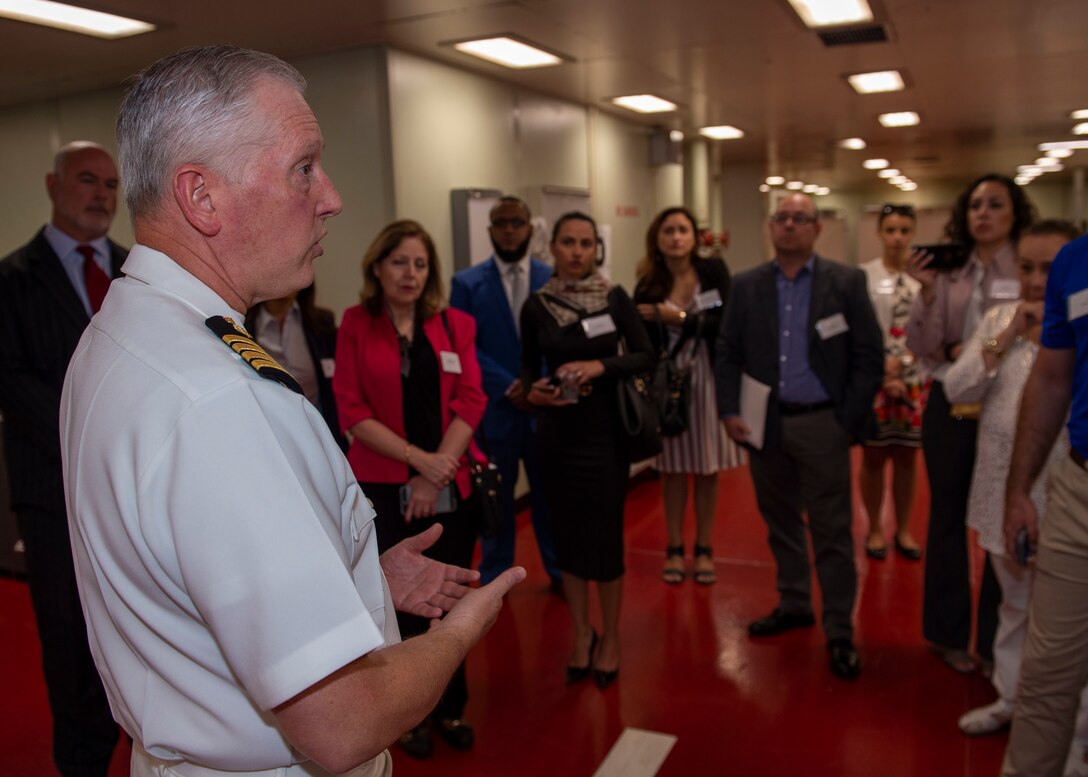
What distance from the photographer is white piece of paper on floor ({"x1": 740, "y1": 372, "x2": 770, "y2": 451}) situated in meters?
3.52

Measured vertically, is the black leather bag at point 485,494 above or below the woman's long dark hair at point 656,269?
below

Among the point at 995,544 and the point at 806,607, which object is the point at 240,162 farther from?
the point at 806,607

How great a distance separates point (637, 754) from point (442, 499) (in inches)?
42.8

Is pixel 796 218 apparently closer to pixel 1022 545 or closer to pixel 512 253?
pixel 512 253

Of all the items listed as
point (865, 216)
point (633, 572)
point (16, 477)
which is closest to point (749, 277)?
point (633, 572)

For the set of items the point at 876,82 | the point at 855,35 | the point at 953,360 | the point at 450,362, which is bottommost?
the point at 953,360

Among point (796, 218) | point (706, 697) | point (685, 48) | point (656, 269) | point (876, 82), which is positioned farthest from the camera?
point (876, 82)

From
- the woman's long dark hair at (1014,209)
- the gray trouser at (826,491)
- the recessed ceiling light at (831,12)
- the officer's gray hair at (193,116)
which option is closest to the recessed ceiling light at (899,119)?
the recessed ceiling light at (831,12)

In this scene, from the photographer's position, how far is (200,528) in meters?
0.81

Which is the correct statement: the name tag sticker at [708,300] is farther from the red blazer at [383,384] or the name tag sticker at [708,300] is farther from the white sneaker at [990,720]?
the white sneaker at [990,720]

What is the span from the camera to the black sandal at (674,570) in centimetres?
448

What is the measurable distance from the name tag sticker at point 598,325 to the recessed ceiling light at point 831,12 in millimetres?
2100

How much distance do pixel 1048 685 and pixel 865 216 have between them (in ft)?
35.9

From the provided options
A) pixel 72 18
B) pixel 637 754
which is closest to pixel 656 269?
pixel 637 754
